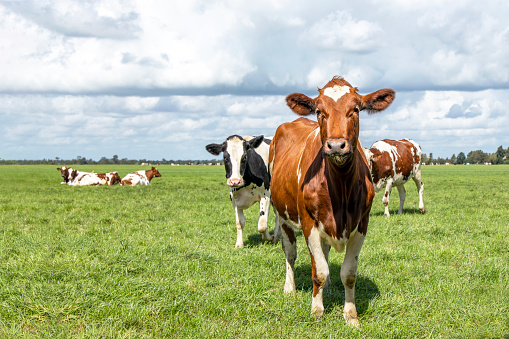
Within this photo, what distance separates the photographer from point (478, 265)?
7.38 meters

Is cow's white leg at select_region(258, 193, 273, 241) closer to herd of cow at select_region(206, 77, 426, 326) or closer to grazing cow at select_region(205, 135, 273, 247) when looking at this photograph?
grazing cow at select_region(205, 135, 273, 247)

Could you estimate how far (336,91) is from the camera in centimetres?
493

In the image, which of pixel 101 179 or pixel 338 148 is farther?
pixel 101 179

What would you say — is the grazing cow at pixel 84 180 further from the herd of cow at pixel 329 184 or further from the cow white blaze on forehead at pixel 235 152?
the herd of cow at pixel 329 184

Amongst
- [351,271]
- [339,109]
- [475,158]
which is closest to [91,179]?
[351,271]

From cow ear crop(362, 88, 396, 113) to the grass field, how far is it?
2356 mm

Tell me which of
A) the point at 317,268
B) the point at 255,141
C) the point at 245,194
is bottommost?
the point at 317,268

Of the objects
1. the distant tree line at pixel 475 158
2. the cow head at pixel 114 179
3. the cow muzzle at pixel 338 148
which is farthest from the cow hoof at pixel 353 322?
the distant tree line at pixel 475 158

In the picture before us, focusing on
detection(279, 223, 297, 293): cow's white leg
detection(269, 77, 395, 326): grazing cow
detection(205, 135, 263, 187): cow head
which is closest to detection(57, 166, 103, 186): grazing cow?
detection(205, 135, 263, 187): cow head

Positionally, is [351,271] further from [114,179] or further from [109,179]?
[114,179]

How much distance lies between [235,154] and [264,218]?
1.47m

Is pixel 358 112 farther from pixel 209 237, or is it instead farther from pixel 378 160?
pixel 378 160

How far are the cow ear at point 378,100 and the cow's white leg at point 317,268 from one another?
152cm

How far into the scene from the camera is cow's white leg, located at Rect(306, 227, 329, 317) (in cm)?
519
